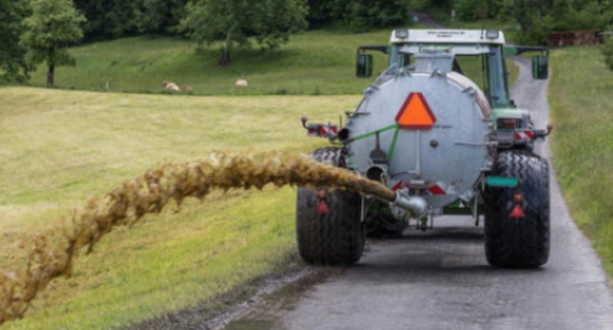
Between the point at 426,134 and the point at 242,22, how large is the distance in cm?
9198

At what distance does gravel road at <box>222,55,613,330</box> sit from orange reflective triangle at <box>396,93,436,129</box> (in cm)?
177

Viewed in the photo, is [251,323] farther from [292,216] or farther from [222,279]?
[292,216]

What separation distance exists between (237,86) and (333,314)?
67266mm

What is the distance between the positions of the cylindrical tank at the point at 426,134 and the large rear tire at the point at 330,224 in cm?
71

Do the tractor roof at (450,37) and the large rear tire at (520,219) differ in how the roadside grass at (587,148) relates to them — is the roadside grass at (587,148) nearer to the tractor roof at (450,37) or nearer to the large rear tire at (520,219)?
the large rear tire at (520,219)

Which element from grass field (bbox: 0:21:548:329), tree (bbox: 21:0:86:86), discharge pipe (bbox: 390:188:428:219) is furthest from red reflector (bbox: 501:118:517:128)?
tree (bbox: 21:0:86:86)

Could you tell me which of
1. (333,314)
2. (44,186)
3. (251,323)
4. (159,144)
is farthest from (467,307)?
(159,144)

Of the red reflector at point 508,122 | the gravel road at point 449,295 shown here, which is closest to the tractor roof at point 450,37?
the red reflector at point 508,122

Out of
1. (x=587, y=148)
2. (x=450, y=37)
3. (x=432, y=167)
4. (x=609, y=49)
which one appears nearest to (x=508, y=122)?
(x=450, y=37)

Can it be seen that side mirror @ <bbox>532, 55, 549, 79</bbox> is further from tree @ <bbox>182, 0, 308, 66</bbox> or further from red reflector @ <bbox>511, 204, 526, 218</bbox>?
tree @ <bbox>182, 0, 308, 66</bbox>

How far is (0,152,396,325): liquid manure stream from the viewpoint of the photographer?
7.83 m

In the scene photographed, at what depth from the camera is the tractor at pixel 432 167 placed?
1313cm

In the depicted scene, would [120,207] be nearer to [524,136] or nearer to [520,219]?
[520,219]

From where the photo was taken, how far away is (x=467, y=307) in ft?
38.7
